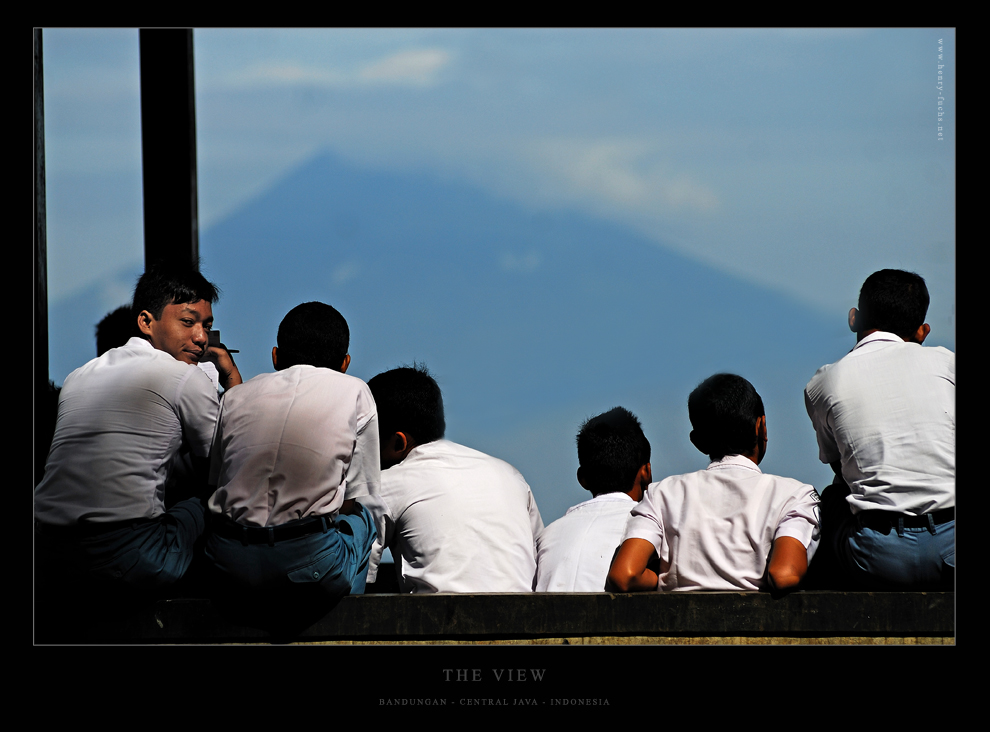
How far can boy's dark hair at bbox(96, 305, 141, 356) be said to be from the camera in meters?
3.98

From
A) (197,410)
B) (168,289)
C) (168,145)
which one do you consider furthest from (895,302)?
(168,145)

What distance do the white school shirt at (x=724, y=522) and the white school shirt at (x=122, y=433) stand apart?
59.6 inches

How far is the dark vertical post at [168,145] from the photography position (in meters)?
4.73

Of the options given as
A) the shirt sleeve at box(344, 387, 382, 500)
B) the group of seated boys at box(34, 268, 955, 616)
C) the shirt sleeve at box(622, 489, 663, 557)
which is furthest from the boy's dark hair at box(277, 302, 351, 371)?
the shirt sleeve at box(622, 489, 663, 557)

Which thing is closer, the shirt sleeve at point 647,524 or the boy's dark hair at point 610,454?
the shirt sleeve at point 647,524

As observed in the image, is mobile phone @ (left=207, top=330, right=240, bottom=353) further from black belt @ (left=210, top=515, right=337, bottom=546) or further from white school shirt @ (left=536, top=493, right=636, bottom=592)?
white school shirt @ (left=536, top=493, right=636, bottom=592)

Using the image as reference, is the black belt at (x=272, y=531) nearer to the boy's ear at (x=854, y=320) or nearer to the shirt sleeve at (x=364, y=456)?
the shirt sleeve at (x=364, y=456)

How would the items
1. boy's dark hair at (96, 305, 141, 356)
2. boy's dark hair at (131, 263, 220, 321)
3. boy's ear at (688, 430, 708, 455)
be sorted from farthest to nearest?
1. boy's dark hair at (96, 305, 141, 356)
2. boy's dark hair at (131, 263, 220, 321)
3. boy's ear at (688, 430, 708, 455)

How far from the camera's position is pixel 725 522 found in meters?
2.66

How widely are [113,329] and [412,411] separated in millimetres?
1790

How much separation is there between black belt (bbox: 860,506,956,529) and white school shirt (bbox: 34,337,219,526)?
222 cm

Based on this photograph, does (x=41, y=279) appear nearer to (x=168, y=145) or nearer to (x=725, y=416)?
(x=168, y=145)

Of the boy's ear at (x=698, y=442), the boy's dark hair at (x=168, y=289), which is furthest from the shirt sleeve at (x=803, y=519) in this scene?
the boy's dark hair at (x=168, y=289)

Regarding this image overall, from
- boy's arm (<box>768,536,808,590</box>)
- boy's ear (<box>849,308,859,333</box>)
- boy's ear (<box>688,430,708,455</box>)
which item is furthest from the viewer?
boy's ear (<box>849,308,859,333</box>)
